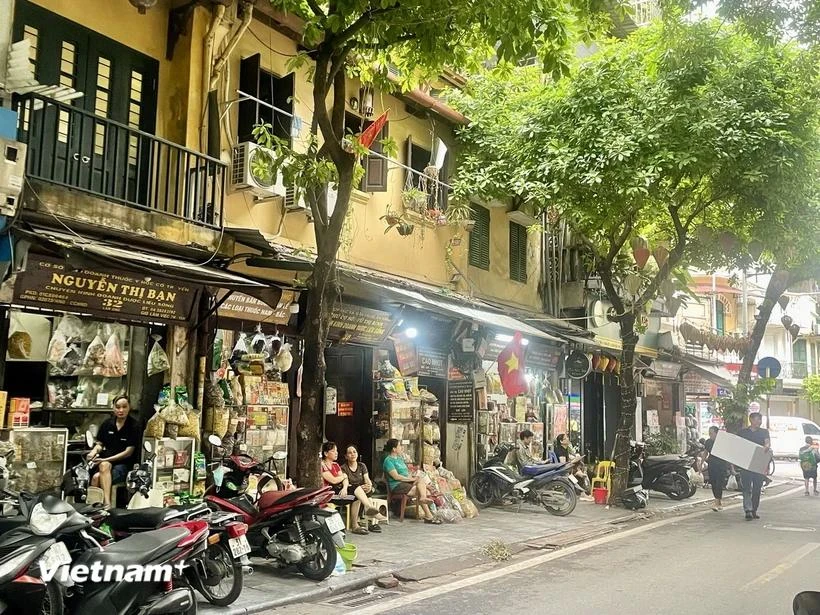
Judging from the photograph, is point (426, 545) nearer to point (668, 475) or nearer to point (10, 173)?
point (10, 173)

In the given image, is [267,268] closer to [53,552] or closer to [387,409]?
[387,409]

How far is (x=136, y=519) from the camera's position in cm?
642

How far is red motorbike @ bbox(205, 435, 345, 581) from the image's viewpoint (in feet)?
25.4

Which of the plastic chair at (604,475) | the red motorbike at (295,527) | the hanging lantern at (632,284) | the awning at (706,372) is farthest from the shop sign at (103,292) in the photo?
the awning at (706,372)

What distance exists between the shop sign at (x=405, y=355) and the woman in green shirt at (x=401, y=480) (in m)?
1.31

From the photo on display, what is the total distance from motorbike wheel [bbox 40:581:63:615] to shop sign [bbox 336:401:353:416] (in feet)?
26.1

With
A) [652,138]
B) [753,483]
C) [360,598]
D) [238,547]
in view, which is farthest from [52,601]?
[753,483]

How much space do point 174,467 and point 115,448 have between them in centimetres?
74

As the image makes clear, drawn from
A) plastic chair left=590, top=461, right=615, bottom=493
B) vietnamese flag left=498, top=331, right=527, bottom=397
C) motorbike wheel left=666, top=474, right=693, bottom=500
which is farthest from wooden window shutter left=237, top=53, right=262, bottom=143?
motorbike wheel left=666, top=474, right=693, bottom=500

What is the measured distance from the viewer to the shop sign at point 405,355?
1277cm

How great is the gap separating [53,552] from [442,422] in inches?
416

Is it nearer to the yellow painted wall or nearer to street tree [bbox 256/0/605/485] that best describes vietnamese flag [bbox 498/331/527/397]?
the yellow painted wall

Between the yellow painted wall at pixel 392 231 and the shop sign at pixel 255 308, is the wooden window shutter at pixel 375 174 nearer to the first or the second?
the yellow painted wall at pixel 392 231

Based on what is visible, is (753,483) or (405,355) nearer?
(405,355)
